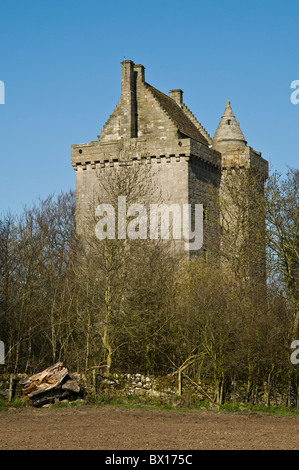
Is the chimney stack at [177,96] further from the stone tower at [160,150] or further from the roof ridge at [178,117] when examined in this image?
the stone tower at [160,150]

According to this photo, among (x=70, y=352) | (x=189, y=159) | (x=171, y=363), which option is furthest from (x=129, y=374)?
(x=189, y=159)

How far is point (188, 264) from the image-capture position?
30875 millimetres

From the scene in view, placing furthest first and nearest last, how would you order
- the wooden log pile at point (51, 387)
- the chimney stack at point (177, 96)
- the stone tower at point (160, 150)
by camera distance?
the chimney stack at point (177, 96), the stone tower at point (160, 150), the wooden log pile at point (51, 387)

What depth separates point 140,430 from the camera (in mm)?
16641

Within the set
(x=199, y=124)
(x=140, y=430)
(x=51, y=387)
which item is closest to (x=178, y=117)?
(x=199, y=124)

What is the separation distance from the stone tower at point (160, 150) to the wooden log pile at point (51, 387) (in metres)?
13.9

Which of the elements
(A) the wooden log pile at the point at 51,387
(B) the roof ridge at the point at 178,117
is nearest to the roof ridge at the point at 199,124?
(B) the roof ridge at the point at 178,117

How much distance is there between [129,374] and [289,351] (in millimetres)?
5184

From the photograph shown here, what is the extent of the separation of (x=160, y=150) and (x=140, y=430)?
68.0 ft

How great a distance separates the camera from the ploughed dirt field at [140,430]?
14.7 m

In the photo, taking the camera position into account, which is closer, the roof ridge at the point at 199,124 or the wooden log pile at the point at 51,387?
the wooden log pile at the point at 51,387

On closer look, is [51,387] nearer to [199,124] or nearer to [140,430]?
[140,430]

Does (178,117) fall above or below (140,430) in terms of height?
above

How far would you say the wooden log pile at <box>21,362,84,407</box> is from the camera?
21188 mm
